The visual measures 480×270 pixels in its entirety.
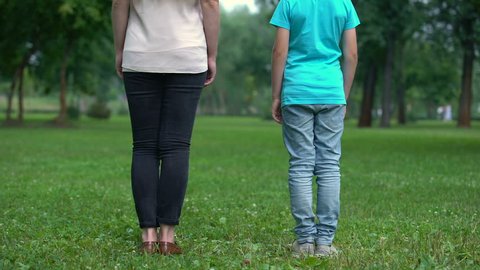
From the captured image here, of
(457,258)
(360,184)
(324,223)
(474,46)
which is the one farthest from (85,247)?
(474,46)

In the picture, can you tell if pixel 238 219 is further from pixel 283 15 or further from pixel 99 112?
pixel 99 112

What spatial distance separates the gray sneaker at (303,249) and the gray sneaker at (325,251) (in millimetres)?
33

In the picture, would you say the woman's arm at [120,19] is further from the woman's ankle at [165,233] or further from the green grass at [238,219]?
the green grass at [238,219]

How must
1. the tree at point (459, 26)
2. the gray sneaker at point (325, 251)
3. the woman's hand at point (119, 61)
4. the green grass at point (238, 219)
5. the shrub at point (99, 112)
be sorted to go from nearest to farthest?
the green grass at point (238, 219), the gray sneaker at point (325, 251), the woman's hand at point (119, 61), the tree at point (459, 26), the shrub at point (99, 112)

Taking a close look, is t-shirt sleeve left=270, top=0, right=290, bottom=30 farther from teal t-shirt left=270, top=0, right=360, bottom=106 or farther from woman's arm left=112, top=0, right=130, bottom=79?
woman's arm left=112, top=0, right=130, bottom=79

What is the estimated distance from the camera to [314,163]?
4.82 meters

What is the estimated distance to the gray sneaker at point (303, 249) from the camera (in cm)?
464

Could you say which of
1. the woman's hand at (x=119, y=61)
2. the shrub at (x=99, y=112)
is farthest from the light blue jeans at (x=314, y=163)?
the shrub at (x=99, y=112)

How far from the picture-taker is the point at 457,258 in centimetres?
445

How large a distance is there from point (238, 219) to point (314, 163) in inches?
72.4

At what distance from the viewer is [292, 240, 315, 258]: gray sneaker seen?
15.2 ft

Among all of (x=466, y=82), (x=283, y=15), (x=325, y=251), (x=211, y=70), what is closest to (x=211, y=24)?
(x=211, y=70)

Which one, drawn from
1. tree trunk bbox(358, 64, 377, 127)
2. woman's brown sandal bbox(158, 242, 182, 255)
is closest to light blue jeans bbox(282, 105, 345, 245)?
woman's brown sandal bbox(158, 242, 182, 255)

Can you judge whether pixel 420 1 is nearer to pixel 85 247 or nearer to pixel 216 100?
pixel 85 247
